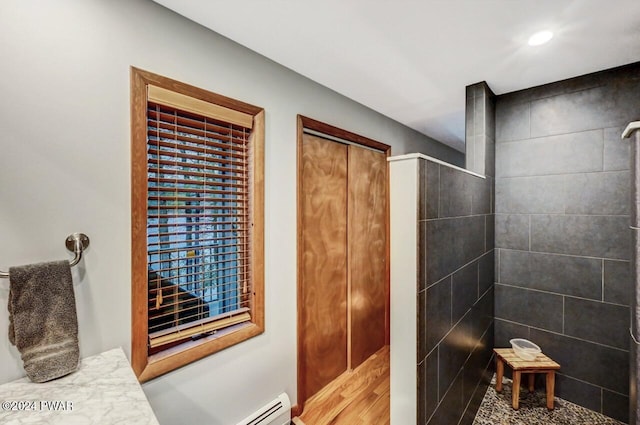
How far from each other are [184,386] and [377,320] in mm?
1936

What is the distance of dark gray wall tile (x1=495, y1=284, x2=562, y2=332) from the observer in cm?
214

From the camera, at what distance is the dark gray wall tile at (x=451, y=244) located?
139 cm

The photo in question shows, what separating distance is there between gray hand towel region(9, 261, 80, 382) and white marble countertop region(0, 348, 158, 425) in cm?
5

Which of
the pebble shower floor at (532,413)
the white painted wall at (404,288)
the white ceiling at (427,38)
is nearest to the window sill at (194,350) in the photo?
the white painted wall at (404,288)

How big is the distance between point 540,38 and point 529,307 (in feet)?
6.37

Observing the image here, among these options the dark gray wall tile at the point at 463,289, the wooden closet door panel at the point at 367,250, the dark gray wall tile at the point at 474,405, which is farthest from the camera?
the wooden closet door panel at the point at 367,250

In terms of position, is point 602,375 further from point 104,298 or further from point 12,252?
point 12,252

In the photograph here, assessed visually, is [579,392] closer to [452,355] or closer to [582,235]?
[582,235]

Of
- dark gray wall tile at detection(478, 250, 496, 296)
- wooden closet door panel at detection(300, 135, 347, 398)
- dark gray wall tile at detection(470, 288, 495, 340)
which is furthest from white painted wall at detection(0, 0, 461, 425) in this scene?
dark gray wall tile at detection(478, 250, 496, 296)

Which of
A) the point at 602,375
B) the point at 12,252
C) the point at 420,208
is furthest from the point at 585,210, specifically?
the point at 12,252

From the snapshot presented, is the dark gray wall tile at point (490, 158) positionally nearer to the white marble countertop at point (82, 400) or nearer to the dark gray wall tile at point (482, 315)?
the dark gray wall tile at point (482, 315)

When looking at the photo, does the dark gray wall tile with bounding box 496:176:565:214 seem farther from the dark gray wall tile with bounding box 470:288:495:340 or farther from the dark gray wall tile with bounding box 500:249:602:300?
the dark gray wall tile with bounding box 470:288:495:340

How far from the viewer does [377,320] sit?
9.19 feet

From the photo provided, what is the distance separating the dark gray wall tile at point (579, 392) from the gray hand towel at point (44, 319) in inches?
121
